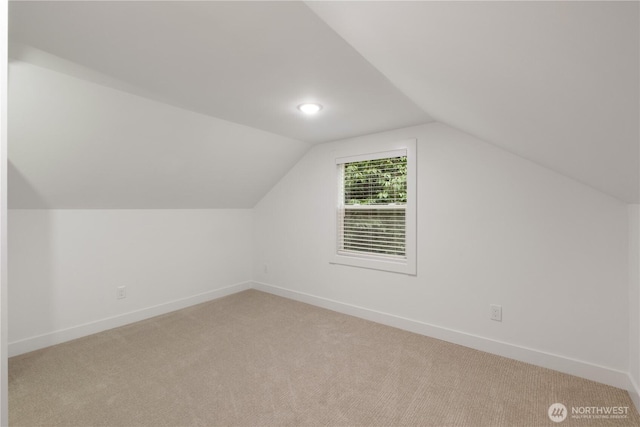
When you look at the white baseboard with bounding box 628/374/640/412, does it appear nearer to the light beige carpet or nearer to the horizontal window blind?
the light beige carpet

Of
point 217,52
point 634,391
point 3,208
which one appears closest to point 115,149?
point 217,52

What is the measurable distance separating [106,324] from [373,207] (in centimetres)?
302

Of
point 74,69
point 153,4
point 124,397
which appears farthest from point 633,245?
point 74,69

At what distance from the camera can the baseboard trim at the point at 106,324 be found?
255 cm

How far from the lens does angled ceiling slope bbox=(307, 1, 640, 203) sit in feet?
1.82

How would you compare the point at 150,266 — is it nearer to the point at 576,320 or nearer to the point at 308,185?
the point at 308,185

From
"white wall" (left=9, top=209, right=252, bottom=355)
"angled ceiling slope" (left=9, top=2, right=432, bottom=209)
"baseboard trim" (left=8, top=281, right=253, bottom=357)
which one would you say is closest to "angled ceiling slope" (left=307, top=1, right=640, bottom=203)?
"angled ceiling slope" (left=9, top=2, right=432, bottom=209)

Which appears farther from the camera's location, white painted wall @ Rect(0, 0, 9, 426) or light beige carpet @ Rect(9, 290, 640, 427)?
light beige carpet @ Rect(9, 290, 640, 427)

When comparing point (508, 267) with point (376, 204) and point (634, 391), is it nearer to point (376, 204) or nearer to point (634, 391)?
point (634, 391)

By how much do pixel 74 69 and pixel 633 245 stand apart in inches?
147

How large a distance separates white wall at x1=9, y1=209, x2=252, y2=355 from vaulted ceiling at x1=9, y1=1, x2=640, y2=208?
0.22m

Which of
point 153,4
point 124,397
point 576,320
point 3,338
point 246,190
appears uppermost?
point 153,4

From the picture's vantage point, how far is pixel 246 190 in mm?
4094

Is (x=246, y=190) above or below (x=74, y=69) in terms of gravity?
below
